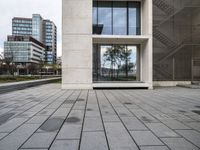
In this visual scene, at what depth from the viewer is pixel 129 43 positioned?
2166 cm

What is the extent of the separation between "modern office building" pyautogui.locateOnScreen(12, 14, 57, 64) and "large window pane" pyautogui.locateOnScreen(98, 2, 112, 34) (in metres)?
112

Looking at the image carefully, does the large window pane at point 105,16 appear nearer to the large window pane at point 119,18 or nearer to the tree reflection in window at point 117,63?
the large window pane at point 119,18

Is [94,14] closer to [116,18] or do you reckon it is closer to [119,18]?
[116,18]

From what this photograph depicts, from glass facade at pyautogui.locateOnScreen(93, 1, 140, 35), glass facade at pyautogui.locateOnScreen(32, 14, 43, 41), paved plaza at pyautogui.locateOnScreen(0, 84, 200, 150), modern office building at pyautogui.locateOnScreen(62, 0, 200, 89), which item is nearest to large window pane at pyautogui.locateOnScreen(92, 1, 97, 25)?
glass facade at pyautogui.locateOnScreen(93, 1, 140, 35)

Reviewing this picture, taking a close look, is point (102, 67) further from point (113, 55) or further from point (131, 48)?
point (131, 48)

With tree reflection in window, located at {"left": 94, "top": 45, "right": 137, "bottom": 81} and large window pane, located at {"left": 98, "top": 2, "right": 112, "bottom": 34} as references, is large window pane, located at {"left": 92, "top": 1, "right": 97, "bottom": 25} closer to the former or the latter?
large window pane, located at {"left": 98, "top": 2, "right": 112, "bottom": 34}

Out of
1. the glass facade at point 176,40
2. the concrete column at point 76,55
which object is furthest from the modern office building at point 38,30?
the concrete column at point 76,55

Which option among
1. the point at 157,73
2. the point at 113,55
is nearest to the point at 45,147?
the point at 113,55

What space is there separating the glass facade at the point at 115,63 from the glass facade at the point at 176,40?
2343 mm

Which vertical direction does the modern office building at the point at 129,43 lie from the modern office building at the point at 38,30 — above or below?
below

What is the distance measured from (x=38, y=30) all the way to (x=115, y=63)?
439 ft

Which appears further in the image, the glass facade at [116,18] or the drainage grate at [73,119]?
the glass facade at [116,18]

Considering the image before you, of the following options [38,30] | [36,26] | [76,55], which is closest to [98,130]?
[76,55]

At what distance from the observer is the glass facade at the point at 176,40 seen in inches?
872
